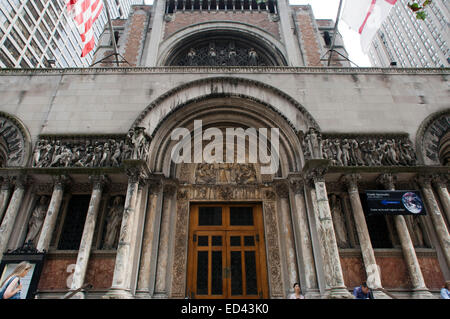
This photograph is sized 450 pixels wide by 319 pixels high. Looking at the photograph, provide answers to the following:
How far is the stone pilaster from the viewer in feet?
30.7

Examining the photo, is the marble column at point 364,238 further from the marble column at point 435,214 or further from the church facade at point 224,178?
the marble column at point 435,214

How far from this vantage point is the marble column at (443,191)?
934 centimetres

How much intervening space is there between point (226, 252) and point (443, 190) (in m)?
7.62

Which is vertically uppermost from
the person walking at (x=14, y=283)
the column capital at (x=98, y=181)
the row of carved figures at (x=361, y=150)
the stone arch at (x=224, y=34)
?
the stone arch at (x=224, y=34)

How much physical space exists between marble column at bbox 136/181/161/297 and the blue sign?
6.94 metres

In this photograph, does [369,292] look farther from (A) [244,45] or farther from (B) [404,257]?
(A) [244,45]

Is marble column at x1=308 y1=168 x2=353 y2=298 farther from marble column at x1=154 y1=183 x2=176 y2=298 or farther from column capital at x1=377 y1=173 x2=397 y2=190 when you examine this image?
marble column at x1=154 y1=183 x2=176 y2=298

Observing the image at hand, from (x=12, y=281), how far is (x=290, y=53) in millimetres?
17453

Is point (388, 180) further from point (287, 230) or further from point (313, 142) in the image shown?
point (287, 230)

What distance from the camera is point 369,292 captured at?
7.49 m

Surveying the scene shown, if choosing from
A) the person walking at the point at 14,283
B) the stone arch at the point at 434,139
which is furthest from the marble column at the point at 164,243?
the stone arch at the point at 434,139

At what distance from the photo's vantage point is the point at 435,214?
30.1ft

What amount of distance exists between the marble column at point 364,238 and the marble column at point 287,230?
6.77ft

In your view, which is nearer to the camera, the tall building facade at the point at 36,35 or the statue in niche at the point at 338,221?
the statue in niche at the point at 338,221
